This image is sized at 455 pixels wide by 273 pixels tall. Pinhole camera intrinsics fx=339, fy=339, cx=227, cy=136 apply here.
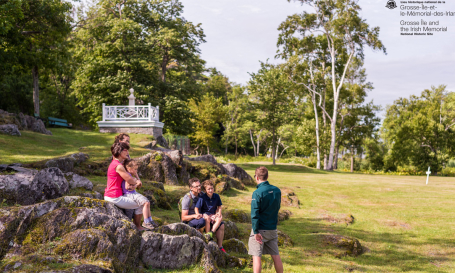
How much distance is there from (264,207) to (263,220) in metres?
0.23

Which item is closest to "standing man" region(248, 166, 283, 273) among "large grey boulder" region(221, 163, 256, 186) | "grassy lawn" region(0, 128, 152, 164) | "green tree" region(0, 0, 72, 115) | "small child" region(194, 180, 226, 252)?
"small child" region(194, 180, 226, 252)

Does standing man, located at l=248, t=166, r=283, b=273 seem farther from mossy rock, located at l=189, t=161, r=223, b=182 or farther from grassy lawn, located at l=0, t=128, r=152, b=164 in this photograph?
grassy lawn, located at l=0, t=128, r=152, b=164

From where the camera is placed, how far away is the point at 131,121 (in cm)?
2459

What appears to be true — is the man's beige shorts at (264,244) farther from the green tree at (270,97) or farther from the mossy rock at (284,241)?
the green tree at (270,97)

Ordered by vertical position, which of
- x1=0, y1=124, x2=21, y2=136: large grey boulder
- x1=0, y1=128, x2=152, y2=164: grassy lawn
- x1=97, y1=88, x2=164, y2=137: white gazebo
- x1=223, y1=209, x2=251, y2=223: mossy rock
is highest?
x1=97, y1=88, x2=164, y2=137: white gazebo

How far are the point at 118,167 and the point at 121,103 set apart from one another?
24.6 meters

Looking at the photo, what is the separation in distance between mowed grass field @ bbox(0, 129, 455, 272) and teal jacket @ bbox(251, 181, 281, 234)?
4.11 feet

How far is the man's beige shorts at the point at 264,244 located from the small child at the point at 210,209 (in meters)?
1.36

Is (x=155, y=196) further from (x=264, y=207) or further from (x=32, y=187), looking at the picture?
(x=264, y=207)

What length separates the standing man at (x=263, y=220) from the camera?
5.57 metres

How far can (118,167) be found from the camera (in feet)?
18.6

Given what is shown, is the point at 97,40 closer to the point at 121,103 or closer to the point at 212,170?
the point at 121,103

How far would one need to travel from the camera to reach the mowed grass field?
8.93 meters

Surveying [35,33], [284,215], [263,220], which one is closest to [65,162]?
[284,215]
